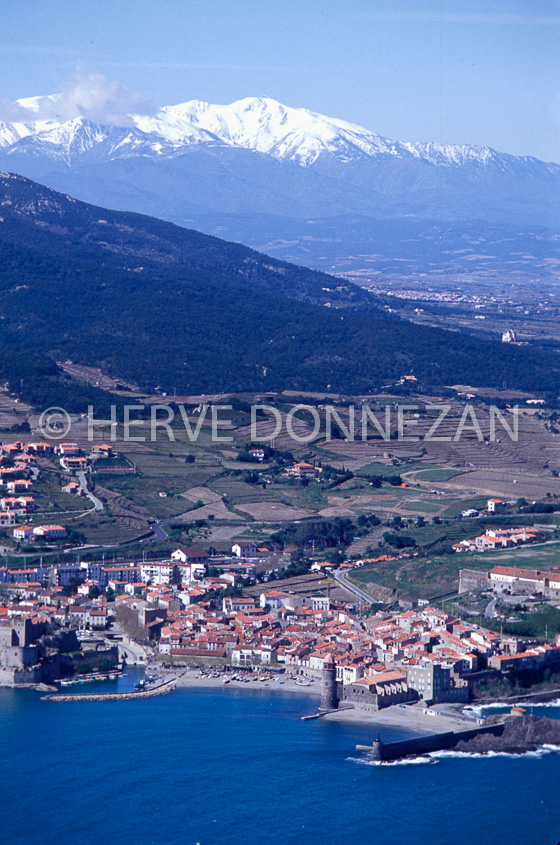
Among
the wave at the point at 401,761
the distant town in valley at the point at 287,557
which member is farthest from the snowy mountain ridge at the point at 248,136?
the wave at the point at 401,761

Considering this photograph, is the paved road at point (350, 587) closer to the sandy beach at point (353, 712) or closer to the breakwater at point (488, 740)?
the sandy beach at point (353, 712)

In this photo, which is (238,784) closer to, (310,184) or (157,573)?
(157,573)

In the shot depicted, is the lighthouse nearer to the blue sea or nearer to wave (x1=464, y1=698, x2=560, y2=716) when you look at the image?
the blue sea

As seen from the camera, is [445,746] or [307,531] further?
[307,531]

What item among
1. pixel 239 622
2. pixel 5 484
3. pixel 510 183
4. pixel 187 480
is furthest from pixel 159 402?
pixel 510 183

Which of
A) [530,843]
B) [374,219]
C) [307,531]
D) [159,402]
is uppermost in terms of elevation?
[374,219]

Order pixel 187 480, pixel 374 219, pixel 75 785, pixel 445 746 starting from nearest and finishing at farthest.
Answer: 1. pixel 75 785
2. pixel 445 746
3. pixel 187 480
4. pixel 374 219

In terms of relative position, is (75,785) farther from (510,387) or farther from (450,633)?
(510,387)
